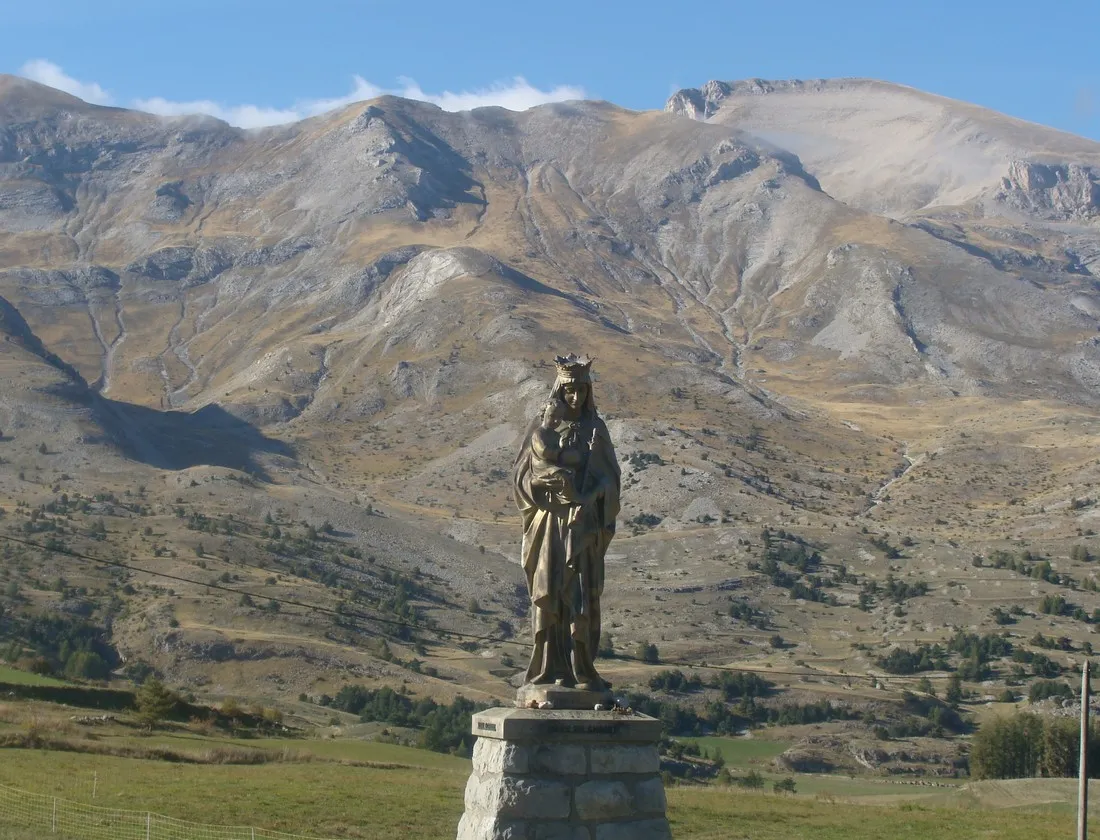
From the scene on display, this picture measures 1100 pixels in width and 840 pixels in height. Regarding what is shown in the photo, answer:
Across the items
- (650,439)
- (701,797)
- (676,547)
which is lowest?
(701,797)

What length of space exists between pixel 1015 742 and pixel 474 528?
74.6 m

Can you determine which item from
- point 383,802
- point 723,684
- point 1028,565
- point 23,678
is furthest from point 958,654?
point 383,802

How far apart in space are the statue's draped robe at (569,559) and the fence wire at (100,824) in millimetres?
9653

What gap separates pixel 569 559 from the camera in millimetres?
14398

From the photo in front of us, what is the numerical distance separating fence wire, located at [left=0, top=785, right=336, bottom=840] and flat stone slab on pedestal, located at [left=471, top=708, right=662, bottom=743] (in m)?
10.0

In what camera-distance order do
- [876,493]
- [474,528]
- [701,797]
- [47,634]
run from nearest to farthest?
[701,797] → [47,634] → [474,528] → [876,493]

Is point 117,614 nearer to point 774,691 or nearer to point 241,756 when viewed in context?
point 774,691

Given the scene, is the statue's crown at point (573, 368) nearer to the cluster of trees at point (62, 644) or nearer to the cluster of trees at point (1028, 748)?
the cluster of trees at point (1028, 748)

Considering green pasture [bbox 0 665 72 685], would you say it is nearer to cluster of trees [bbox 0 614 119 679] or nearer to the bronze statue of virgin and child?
cluster of trees [bbox 0 614 119 679]

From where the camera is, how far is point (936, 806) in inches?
1705

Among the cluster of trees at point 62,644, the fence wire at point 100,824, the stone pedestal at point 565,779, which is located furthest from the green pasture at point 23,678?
the stone pedestal at point 565,779

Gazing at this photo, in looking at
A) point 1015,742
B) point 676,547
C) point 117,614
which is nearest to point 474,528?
point 676,547

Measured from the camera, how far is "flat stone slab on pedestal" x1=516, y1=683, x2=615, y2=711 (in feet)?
46.2

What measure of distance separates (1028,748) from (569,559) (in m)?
61.1
